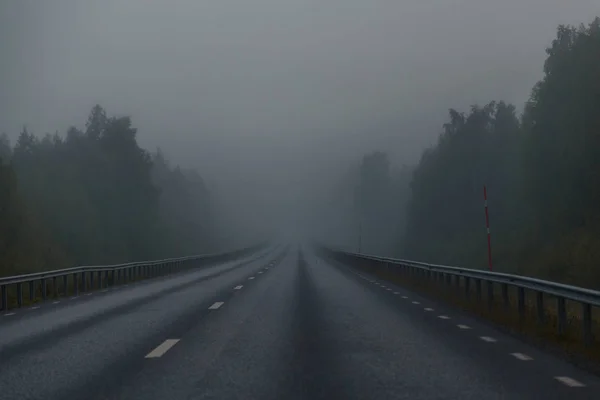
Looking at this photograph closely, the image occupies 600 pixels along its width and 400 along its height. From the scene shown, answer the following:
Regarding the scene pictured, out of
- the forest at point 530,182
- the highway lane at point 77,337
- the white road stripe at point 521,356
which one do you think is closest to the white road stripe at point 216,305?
the highway lane at point 77,337

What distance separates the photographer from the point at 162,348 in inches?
458

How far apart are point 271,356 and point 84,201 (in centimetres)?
7080

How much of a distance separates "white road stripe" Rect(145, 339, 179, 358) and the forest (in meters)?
28.6

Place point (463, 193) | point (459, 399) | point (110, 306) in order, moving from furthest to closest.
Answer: point (463, 193)
point (110, 306)
point (459, 399)

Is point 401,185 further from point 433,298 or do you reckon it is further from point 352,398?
point 352,398

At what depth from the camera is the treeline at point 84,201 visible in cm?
5762

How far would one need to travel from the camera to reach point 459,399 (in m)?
7.79

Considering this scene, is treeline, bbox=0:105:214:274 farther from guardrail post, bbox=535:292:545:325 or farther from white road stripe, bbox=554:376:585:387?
white road stripe, bbox=554:376:585:387

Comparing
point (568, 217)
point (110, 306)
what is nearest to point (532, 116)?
point (568, 217)

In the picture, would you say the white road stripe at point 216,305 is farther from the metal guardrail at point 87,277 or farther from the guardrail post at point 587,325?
the guardrail post at point 587,325

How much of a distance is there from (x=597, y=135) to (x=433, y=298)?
2643 centimetres

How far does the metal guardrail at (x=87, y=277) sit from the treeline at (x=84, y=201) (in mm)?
10558

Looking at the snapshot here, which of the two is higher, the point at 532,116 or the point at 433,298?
the point at 532,116

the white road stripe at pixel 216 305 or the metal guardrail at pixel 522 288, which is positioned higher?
the metal guardrail at pixel 522 288
